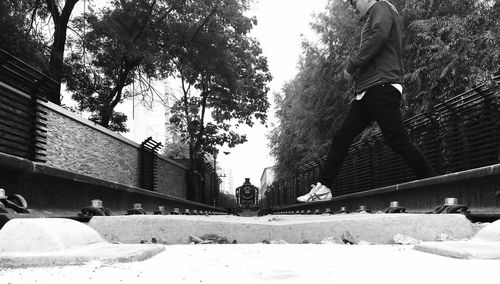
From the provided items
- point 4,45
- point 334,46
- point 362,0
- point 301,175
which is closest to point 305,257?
point 362,0

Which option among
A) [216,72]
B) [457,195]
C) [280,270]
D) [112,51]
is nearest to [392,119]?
[457,195]

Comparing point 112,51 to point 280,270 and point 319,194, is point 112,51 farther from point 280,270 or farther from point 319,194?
point 280,270

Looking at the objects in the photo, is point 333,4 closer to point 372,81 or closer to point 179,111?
point 179,111

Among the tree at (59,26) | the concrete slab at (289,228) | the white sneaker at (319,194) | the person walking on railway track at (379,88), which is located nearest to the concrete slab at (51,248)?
the concrete slab at (289,228)

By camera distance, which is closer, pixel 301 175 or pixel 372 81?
pixel 372 81

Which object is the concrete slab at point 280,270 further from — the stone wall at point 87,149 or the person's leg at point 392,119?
the stone wall at point 87,149

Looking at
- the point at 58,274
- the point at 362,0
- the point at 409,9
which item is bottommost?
the point at 58,274

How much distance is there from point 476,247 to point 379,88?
317 cm

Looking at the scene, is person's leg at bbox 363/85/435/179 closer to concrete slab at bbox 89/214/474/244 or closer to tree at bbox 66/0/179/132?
concrete slab at bbox 89/214/474/244

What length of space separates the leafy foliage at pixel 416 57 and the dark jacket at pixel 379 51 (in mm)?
5350

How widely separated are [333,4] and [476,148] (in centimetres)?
1646

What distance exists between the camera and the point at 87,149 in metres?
12.9

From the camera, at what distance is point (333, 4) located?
884 inches

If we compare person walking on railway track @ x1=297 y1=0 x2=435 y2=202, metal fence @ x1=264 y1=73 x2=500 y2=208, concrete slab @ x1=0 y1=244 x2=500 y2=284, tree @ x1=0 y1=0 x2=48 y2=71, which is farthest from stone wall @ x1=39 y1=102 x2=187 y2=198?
metal fence @ x1=264 y1=73 x2=500 y2=208
